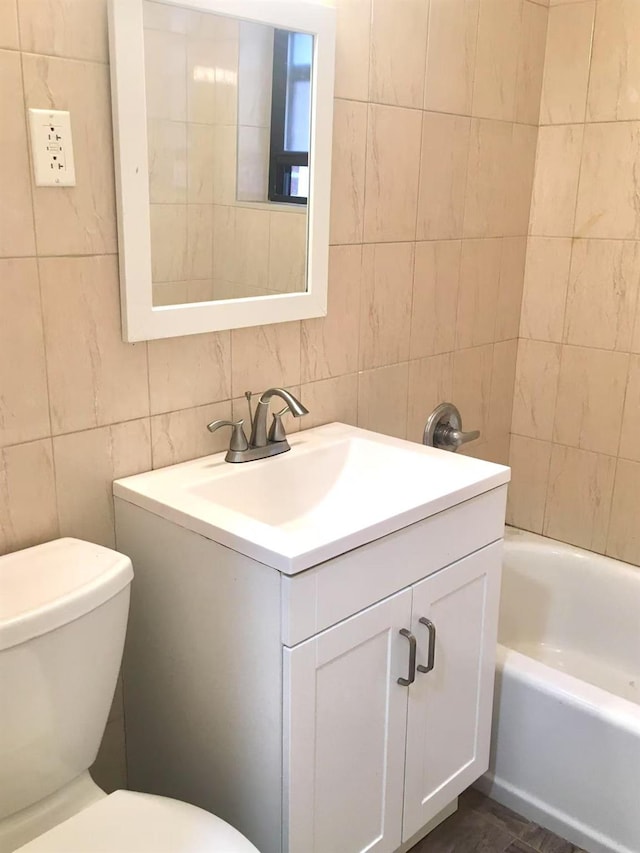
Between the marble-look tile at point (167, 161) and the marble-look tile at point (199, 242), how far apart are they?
4 cm

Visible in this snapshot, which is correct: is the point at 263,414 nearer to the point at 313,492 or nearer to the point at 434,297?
the point at 313,492

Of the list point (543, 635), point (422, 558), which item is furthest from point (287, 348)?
point (543, 635)

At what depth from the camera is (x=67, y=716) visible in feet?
4.20

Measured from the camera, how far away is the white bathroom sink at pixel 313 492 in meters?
1.32

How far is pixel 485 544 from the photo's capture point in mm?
1689

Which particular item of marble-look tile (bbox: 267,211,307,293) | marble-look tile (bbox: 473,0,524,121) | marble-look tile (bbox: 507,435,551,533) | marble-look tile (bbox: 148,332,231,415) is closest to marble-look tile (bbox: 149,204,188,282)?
marble-look tile (bbox: 148,332,231,415)

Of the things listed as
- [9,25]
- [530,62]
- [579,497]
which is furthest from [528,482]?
[9,25]

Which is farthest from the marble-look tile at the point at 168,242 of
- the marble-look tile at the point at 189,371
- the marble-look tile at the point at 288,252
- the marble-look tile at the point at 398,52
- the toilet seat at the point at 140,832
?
the toilet seat at the point at 140,832

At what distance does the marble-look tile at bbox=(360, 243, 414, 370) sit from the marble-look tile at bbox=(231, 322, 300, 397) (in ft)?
0.77

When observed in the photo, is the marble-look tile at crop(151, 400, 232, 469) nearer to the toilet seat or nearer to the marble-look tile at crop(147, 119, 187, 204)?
the marble-look tile at crop(147, 119, 187, 204)

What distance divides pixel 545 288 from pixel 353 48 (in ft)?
3.31

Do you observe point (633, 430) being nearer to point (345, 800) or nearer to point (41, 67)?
point (345, 800)

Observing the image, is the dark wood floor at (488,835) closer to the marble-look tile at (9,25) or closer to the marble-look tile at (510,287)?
the marble-look tile at (510,287)

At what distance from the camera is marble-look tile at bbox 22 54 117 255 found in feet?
4.27
